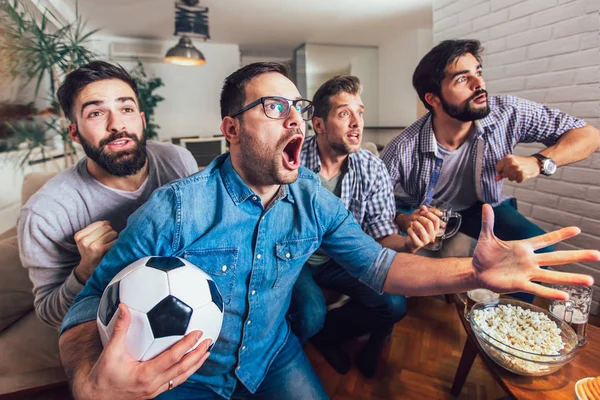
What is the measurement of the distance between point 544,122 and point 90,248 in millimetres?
2256

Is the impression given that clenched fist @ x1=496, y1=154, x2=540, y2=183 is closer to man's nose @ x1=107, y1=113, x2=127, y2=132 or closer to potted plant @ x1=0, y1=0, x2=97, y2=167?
man's nose @ x1=107, y1=113, x2=127, y2=132

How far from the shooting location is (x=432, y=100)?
1895mm

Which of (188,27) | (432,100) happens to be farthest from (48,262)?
(188,27)

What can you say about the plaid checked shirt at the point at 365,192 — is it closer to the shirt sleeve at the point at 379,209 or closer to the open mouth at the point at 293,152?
the shirt sleeve at the point at 379,209

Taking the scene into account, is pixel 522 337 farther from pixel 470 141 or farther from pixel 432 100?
pixel 432 100

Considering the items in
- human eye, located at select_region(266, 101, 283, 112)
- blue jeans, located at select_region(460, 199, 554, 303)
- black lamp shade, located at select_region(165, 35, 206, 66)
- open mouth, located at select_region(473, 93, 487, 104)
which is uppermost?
black lamp shade, located at select_region(165, 35, 206, 66)

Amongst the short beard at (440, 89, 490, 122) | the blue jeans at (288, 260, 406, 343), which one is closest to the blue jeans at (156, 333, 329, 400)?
the blue jeans at (288, 260, 406, 343)

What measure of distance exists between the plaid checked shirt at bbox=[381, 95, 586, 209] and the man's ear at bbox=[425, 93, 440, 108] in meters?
0.07

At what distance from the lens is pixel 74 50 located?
7.97 ft

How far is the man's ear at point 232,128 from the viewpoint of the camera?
1007mm

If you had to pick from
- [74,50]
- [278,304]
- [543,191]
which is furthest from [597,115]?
[74,50]

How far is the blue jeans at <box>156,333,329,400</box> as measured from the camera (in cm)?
Answer: 101

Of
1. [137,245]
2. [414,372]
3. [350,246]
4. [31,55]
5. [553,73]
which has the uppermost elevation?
[31,55]

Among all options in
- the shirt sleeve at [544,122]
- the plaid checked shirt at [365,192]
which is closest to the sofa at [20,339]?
the plaid checked shirt at [365,192]
